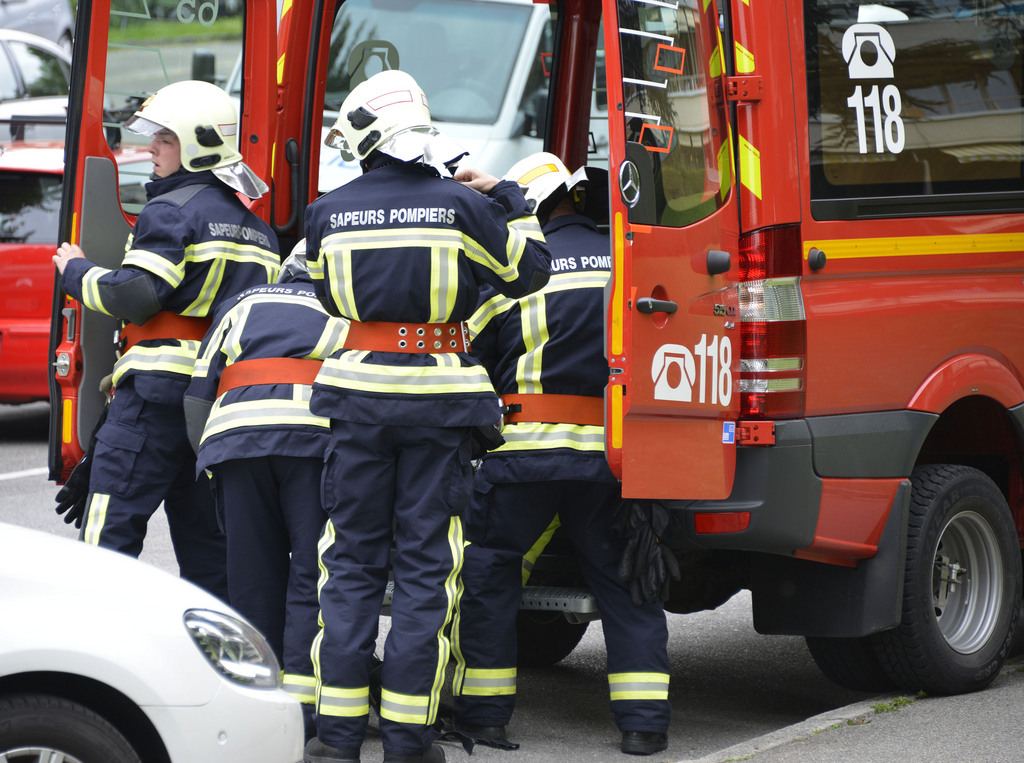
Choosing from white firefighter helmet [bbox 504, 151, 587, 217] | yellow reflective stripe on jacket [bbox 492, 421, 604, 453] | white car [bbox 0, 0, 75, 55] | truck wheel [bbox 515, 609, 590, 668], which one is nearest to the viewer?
yellow reflective stripe on jacket [bbox 492, 421, 604, 453]

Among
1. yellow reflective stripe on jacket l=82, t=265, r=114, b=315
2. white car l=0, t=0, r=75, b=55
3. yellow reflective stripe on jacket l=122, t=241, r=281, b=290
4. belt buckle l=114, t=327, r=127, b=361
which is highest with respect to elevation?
white car l=0, t=0, r=75, b=55

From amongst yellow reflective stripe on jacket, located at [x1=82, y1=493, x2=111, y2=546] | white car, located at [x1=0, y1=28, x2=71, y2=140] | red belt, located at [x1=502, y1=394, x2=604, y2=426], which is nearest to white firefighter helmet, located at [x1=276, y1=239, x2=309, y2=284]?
red belt, located at [x1=502, y1=394, x2=604, y2=426]

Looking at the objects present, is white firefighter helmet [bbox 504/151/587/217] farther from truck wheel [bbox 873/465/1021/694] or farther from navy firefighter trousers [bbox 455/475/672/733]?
truck wheel [bbox 873/465/1021/694]

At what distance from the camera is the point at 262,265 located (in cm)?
520

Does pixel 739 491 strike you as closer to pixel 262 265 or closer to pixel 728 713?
pixel 728 713

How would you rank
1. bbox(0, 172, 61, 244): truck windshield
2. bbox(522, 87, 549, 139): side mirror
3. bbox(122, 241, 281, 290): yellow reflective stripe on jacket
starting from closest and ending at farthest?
bbox(122, 241, 281, 290): yellow reflective stripe on jacket < bbox(0, 172, 61, 244): truck windshield < bbox(522, 87, 549, 139): side mirror

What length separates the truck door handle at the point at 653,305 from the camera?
4004mm

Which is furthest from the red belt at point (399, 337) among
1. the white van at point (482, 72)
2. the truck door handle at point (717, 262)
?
the white van at point (482, 72)

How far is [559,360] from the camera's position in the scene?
4.52m

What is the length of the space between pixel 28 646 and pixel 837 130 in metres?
2.77

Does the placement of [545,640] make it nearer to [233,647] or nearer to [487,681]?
[487,681]

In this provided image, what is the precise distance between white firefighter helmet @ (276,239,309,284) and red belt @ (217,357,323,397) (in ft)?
1.00

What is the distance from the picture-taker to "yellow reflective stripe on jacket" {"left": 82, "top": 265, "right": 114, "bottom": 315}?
16.0 ft

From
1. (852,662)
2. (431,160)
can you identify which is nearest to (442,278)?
(431,160)
